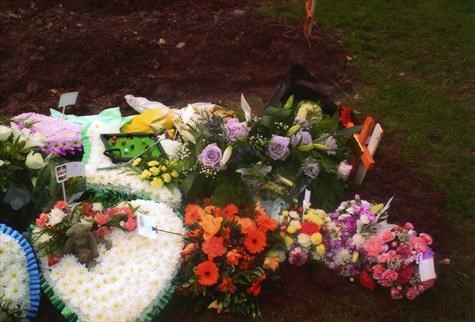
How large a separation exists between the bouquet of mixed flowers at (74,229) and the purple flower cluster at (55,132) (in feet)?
2.00

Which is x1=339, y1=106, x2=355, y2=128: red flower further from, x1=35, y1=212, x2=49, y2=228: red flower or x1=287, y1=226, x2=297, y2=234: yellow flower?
x1=35, y1=212, x2=49, y2=228: red flower

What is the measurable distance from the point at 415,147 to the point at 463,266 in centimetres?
122

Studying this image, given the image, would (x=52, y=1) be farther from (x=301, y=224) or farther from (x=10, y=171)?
(x=301, y=224)

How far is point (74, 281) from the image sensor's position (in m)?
2.60

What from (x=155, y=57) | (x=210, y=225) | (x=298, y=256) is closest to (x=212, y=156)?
(x=210, y=225)

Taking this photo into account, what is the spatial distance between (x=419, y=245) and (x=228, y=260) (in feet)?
Answer: 3.68

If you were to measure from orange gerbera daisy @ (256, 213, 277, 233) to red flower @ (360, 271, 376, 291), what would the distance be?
612mm

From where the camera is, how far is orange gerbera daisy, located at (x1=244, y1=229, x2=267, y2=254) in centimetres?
276

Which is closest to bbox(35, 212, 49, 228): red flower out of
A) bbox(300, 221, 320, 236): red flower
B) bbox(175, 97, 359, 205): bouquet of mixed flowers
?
bbox(175, 97, 359, 205): bouquet of mixed flowers

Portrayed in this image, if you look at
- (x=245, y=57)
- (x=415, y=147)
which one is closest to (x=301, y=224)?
(x=415, y=147)

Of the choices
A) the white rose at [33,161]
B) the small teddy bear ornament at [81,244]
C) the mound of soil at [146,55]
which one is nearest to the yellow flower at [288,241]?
the small teddy bear ornament at [81,244]

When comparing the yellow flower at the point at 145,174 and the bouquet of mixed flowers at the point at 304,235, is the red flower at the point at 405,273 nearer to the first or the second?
the bouquet of mixed flowers at the point at 304,235

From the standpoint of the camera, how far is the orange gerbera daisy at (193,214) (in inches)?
113

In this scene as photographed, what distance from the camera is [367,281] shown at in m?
2.92
